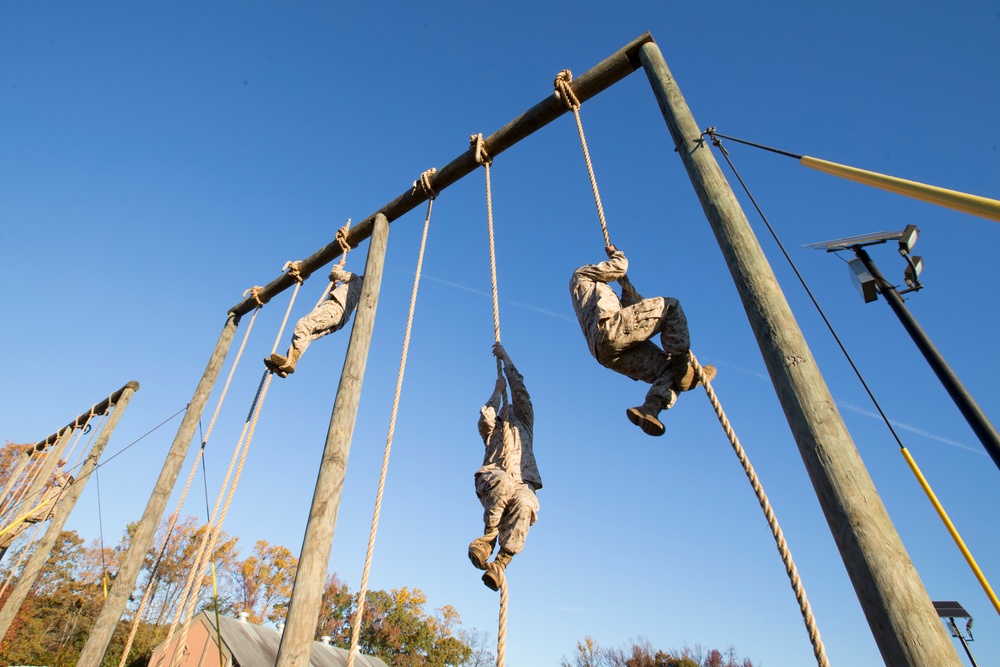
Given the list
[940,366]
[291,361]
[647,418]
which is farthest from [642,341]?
[291,361]

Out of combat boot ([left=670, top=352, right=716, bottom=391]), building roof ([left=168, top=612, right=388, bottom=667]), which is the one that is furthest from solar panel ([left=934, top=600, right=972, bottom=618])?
building roof ([left=168, top=612, right=388, bottom=667])

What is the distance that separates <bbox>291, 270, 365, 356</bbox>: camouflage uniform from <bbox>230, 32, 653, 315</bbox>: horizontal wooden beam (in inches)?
21.6

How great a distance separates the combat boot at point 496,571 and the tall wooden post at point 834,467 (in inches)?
62.8

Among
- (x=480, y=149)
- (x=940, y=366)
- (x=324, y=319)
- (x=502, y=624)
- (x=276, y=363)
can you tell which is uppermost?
(x=480, y=149)

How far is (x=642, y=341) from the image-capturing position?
9.56 ft

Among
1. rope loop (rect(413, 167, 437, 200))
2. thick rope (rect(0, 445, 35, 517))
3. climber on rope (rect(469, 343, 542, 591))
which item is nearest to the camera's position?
climber on rope (rect(469, 343, 542, 591))

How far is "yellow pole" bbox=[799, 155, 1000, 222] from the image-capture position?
1.68 metres

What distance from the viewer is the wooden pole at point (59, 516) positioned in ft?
24.5

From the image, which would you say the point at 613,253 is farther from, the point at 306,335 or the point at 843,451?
the point at 306,335

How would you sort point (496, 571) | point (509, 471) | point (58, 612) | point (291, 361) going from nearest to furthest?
point (496, 571)
point (509, 471)
point (291, 361)
point (58, 612)

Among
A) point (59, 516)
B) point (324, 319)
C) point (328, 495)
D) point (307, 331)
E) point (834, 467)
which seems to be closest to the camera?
point (834, 467)

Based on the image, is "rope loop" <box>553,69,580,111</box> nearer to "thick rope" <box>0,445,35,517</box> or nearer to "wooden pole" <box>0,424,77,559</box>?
"wooden pole" <box>0,424,77,559</box>

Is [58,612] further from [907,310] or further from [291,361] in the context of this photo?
[907,310]

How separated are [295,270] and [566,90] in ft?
12.1
